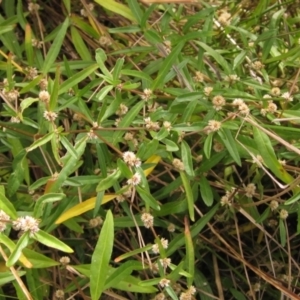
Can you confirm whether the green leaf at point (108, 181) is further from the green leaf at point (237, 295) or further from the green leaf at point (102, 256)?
the green leaf at point (237, 295)

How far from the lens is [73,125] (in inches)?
38.3

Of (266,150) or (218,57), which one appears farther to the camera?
(218,57)

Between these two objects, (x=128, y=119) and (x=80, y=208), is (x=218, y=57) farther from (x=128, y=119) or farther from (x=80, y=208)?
(x=80, y=208)

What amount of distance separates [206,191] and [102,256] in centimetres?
24

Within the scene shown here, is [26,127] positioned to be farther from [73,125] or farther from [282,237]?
[282,237]

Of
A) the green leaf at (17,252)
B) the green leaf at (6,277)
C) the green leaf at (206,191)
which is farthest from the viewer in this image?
the green leaf at (206,191)

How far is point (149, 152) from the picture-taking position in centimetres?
82

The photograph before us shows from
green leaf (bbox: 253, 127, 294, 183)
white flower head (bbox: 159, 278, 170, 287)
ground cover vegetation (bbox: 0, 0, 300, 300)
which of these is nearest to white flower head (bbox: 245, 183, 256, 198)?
ground cover vegetation (bbox: 0, 0, 300, 300)

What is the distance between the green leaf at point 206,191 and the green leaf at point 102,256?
219 millimetres

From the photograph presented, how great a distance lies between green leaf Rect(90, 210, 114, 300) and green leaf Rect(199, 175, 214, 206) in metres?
0.22

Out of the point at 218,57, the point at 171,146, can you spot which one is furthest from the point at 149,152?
the point at 218,57

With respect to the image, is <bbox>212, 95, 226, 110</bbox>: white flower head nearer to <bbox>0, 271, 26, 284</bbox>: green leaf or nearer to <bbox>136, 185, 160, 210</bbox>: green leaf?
<bbox>136, 185, 160, 210</bbox>: green leaf

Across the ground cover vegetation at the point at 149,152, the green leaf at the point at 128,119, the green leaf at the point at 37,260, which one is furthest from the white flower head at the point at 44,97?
the green leaf at the point at 37,260

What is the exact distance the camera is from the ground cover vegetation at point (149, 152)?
0.83 meters
